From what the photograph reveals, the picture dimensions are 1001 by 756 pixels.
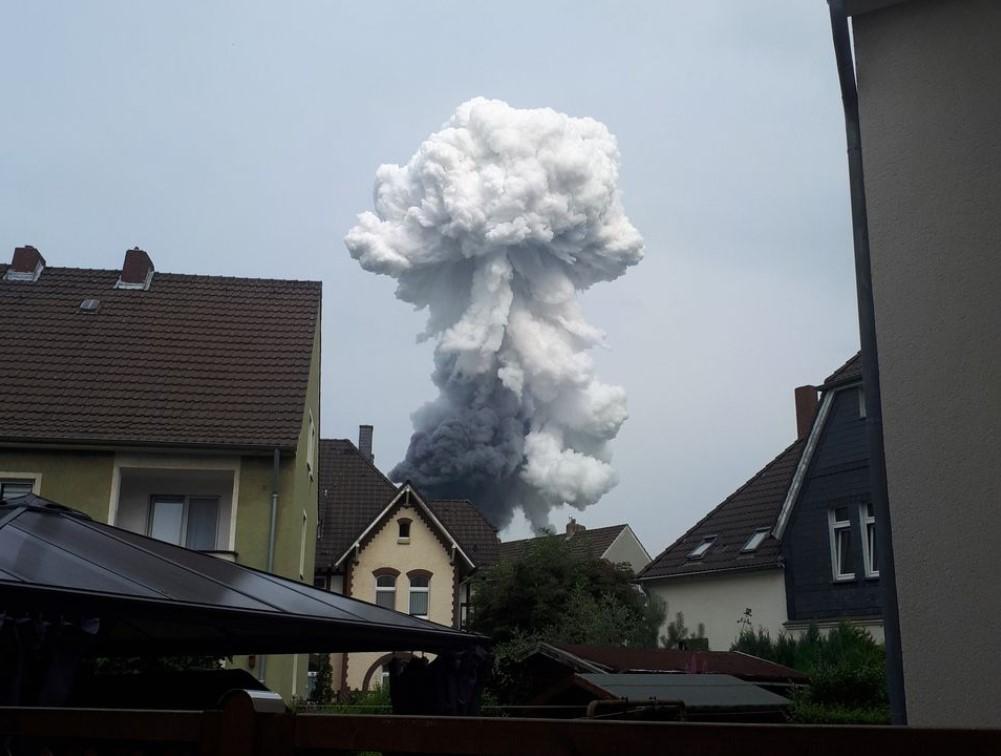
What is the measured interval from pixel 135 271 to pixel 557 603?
Answer: 16.1 metres

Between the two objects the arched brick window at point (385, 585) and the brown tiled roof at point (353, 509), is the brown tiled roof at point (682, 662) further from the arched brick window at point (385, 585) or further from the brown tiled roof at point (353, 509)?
the brown tiled roof at point (353, 509)

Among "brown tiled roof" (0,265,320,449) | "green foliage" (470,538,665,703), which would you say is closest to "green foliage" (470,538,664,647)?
"green foliage" (470,538,665,703)

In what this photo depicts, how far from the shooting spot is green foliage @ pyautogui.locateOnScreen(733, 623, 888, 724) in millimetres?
14740

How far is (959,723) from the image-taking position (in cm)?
452

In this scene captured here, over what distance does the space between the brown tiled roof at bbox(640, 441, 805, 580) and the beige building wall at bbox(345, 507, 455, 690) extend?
11.6 m

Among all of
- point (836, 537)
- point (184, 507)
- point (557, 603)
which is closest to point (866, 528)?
point (836, 537)

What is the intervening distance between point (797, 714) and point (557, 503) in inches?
2732

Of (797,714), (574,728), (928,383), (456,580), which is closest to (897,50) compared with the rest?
(928,383)

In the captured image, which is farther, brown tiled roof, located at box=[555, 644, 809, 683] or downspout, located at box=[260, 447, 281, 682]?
downspout, located at box=[260, 447, 281, 682]

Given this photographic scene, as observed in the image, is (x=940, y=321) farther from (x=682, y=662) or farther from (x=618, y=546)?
(x=618, y=546)

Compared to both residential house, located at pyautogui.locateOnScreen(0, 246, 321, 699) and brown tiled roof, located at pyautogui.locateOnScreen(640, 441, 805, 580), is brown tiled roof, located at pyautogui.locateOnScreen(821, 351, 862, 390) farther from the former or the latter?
residential house, located at pyautogui.locateOnScreen(0, 246, 321, 699)

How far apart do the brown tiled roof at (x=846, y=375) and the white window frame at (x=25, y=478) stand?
15870mm

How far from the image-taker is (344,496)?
41.3 metres

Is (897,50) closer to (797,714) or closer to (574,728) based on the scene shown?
(574,728)
